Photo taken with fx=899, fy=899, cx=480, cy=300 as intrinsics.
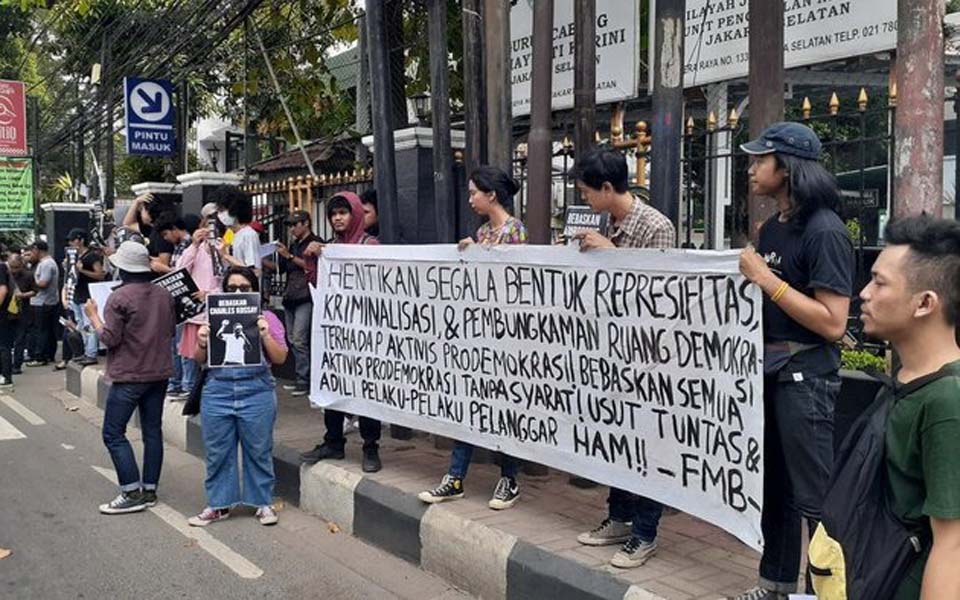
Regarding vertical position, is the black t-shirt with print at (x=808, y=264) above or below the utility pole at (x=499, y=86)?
below

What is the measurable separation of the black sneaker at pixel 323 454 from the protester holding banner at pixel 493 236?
1.14m

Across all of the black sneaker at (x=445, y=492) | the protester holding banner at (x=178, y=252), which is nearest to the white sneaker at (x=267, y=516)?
the black sneaker at (x=445, y=492)

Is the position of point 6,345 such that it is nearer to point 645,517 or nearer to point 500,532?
point 500,532

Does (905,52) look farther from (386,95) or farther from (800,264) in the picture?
(386,95)

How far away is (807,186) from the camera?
125 inches

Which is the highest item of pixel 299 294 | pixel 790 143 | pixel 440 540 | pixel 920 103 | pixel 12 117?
pixel 12 117

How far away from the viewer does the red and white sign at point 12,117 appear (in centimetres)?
1891

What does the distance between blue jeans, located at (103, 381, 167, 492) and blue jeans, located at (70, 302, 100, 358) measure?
543 cm

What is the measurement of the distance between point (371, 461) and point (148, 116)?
9.78 m

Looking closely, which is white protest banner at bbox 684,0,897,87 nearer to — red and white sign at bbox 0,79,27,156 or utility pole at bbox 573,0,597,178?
utility pole at bbox 573,0,597,178

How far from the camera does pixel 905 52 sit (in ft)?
12.6

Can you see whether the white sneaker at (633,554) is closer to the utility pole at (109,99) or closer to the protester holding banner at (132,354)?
the protester holding banner at (132,354)

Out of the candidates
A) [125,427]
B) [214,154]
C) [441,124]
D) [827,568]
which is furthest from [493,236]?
[214,154]

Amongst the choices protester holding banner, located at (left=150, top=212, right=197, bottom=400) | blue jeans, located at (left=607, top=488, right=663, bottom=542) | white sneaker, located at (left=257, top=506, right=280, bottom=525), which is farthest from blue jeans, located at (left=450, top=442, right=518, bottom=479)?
protester holding banner, located at (left=150, top=212, right=197, bottom=400)
